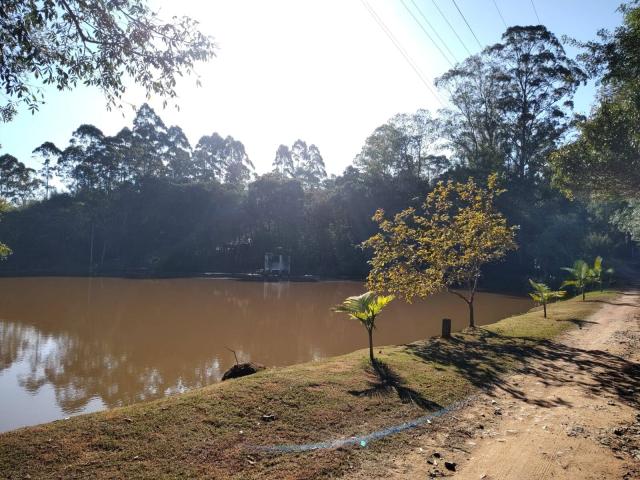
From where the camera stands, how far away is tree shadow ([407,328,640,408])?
21.7ft

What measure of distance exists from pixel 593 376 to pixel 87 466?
283 inches

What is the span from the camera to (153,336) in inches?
577

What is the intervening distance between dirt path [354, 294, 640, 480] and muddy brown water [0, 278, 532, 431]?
5944 mm

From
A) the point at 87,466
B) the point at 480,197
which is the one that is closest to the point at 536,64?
the point at 480,197

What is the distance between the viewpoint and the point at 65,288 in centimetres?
3023

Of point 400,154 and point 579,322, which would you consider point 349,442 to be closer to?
Result: point 579,322

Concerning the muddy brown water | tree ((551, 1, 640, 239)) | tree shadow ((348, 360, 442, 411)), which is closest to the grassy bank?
tree shadow ((348, 360, 442, 411))

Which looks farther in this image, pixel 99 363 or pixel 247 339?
pixel 247 339

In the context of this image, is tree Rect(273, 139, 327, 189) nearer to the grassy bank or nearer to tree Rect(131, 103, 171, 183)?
tree Rect(131, 103, 171, 183)

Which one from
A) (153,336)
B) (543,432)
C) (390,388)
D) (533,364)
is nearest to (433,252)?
(533,364)

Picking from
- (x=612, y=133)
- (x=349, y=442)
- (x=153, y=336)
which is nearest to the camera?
(x=349, y=442)

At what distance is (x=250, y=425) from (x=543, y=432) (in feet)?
10.5

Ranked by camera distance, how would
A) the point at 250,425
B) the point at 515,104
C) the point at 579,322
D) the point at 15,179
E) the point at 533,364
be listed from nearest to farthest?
1. the point at 250,425
2. the point at 533,364
3. the point at 579,322
4. the point at 515,104
5. the point at 15,179

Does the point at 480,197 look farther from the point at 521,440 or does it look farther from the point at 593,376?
the point at 521,440
